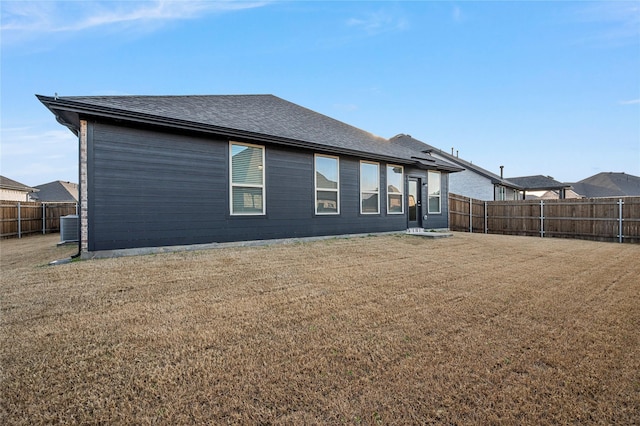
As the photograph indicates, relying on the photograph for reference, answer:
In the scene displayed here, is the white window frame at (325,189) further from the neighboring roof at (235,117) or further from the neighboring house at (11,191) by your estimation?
the neighboring house at (11,191)

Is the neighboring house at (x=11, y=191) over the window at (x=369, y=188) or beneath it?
over

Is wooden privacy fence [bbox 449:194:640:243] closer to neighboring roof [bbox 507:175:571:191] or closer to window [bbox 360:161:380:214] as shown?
window [bbox 360:161:380:214]

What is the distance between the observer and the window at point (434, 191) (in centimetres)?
1277

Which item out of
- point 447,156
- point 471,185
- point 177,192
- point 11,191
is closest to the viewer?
point 177,192

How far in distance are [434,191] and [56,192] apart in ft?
126

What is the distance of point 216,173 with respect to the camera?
7180mm

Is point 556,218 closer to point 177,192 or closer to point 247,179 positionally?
point 247,179

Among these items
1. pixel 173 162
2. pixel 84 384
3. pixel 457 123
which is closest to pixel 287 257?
pixel 173 162

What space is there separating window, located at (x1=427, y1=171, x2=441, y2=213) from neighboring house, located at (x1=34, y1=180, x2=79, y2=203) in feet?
117

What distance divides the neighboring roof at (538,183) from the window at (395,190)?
19905 mm

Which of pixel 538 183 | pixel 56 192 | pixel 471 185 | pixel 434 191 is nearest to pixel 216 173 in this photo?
pixel 434 191

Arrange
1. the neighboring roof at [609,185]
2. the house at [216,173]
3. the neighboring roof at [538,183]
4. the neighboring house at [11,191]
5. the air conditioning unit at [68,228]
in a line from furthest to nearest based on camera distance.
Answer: the neighboring roof at [609,185] < the neighboring roof at [538,183] < the neighboring house at [11,191] < the air conditioning unit at [68,228] < the house at [216,173]

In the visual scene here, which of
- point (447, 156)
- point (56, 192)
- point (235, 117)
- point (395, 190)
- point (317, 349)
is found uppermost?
point (447, 156)

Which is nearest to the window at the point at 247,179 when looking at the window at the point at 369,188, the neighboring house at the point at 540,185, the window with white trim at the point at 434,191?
the window at the point at 369,188
